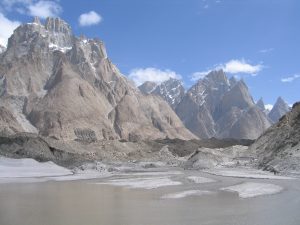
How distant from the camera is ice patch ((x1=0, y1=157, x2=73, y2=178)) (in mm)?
85062

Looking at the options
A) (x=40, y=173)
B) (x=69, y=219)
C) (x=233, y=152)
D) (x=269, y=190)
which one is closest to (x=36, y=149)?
(x=40, y=173)

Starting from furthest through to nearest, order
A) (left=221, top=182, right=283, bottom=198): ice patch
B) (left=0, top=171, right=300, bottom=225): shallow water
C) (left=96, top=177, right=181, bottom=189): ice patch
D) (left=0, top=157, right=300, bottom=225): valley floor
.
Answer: (left=96, top=177, right=181, bottom=189): ice patch, (left=221, top=182, right=283, bottom=198): ice patch, (left=0, top=157, right=300, bottom=225): valley floor, (left=0, top=171, right=300, bottom=225): shallow water

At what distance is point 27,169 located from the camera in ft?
303

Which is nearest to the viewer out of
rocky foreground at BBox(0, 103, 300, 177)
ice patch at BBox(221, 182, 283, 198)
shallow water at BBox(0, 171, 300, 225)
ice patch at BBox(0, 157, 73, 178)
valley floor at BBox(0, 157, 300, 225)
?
shallow water at BBox(0, 171, 300, 225)

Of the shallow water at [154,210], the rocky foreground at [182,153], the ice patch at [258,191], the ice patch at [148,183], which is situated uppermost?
the rocky foreground at [182,153]

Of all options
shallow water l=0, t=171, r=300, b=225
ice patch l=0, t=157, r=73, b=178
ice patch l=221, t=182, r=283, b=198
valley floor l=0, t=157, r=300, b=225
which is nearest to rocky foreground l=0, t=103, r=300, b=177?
ice patch l=0, t=157, r=73, b=178

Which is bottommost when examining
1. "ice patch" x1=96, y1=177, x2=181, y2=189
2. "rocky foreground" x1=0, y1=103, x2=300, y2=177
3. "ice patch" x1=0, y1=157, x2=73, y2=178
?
"ice patch" x1=96, y1=177, x2=181, y2=189

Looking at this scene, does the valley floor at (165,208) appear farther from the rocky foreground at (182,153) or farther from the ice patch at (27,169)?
the ice patch at (27,169)

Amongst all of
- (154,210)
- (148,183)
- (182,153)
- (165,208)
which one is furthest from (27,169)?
(182,153)

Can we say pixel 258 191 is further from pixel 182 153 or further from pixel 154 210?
pixel 182 153

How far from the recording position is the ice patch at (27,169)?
279 feet

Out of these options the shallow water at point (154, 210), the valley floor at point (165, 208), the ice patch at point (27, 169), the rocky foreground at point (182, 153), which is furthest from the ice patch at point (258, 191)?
the ice patch at point (27, 169)

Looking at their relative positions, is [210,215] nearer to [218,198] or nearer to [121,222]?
[121,222]

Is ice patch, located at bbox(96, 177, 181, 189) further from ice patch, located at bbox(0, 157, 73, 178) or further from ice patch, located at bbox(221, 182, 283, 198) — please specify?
ice patch, located at bbox(0, 157, 73, 178)
